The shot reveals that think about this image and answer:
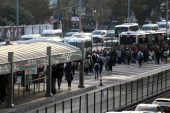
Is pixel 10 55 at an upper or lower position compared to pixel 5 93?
upper

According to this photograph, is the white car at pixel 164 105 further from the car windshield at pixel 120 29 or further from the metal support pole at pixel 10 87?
the car windshield at pixel 120 29

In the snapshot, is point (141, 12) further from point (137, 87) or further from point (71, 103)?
point (71, 103)

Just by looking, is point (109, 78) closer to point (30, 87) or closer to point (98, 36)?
point (30, 87)

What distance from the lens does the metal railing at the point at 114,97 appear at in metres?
22.5

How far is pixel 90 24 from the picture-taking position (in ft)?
363

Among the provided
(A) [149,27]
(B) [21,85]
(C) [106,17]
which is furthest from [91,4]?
(B) [21,85]

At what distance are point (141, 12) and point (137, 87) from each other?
2913 inches

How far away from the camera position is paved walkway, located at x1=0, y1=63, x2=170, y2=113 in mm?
29984

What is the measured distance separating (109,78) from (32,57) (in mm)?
12644

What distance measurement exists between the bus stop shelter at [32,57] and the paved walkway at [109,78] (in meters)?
1.14

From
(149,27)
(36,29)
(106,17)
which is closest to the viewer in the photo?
(36,29)

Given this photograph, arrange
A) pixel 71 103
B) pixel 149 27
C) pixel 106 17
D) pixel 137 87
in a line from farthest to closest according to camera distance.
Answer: pixel 106 17 < pixel 149 27 < pixel 137 87 < pixel 71 103

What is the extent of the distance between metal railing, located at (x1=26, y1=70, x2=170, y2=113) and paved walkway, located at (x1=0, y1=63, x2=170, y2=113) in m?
3.56

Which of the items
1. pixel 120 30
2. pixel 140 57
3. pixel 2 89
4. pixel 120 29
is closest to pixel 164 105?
pixel 2 89
